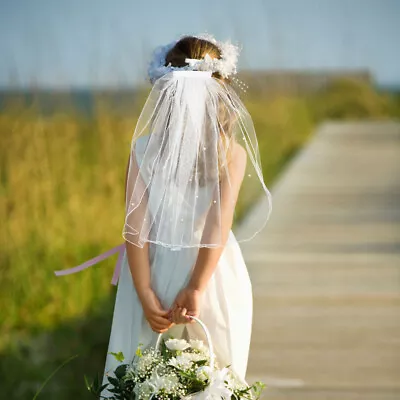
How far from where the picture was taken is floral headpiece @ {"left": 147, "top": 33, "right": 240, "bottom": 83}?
2.52 meters

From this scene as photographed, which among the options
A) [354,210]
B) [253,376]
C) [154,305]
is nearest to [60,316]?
[253,376]

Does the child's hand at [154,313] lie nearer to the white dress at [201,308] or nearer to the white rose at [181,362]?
the white dress at [201,308]

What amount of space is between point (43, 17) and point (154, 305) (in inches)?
148

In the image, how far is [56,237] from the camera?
5977mm

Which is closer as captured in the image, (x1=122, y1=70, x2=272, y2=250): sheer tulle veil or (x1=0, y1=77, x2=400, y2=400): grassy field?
(x1=122, y1=70, x2=272, y2=250): sheer tulle veil

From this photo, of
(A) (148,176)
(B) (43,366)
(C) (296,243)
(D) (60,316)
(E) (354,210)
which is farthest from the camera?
(E) (354,210)

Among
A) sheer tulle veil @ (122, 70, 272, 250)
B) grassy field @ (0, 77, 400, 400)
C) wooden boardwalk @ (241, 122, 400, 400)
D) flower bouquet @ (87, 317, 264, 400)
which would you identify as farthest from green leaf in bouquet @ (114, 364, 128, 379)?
grassy field @ (0, 77, 400, 400)

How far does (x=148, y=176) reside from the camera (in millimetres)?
2553

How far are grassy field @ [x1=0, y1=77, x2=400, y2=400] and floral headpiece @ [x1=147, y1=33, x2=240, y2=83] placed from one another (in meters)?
1.03

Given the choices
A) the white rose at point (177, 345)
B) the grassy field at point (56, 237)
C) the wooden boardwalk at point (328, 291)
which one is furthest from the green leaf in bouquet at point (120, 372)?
the grassy field at point (56, 237)

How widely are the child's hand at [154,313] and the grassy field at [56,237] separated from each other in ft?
4.29

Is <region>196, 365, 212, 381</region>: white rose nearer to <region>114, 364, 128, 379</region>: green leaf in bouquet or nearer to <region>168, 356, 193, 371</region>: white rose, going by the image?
<region>168, 356, 193, 371</region>: white rose

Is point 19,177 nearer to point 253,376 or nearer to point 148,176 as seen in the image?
point 253,376

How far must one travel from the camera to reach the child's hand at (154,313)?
101 inches
